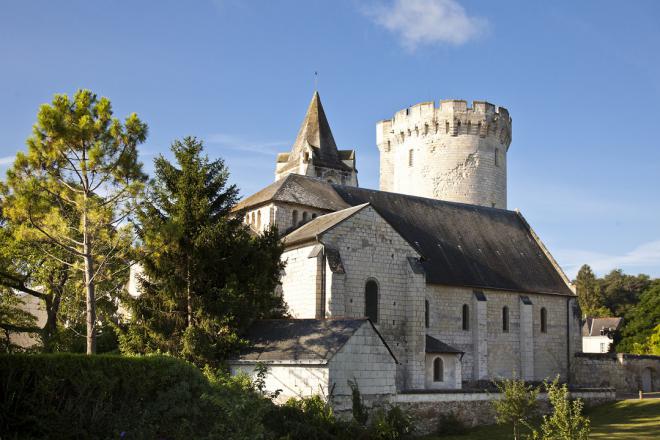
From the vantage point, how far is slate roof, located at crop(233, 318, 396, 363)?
842 inches

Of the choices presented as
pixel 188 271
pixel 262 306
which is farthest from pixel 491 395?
pixel 188 271

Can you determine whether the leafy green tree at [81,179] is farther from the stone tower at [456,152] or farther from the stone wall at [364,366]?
the stone tower at [456,152]

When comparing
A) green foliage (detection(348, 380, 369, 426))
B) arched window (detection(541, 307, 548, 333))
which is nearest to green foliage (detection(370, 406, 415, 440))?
green foliage (detection(348, 380, 369, 426))

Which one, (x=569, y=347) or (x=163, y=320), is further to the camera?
(x=569, y=347)

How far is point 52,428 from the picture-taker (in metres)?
15.5

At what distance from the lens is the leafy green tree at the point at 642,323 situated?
50062 millimetres

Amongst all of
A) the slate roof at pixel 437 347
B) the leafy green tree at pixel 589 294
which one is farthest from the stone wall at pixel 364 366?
the leafy green tree at pixel 589 294

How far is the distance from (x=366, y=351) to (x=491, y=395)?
7.13 m

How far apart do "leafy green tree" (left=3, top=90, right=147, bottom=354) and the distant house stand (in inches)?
2092

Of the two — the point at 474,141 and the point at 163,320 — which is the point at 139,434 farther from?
the point at 474,141

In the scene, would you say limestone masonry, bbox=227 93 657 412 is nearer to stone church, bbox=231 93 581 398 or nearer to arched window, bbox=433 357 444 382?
stone church, bbox=231 93 581 398

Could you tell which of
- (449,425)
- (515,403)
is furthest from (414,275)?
(515,403)

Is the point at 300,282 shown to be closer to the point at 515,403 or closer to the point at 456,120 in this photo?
the point at 515,403

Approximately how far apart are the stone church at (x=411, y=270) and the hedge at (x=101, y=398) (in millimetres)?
4224
